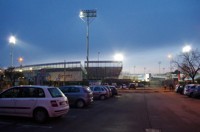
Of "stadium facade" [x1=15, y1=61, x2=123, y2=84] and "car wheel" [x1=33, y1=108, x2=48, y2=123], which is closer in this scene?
"car wheel" [x1=33, y1=108, x2=48, y2=123]

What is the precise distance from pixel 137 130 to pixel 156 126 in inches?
63.6

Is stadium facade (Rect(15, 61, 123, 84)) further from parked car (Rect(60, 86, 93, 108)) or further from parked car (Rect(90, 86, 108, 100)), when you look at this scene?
parked car (Rect(60, 86, 93, 108))

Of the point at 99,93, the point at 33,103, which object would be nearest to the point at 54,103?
the point at 33,103

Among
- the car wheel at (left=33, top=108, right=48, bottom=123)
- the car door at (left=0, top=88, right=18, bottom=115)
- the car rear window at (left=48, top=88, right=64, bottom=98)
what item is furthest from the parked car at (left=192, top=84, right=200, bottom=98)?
the car door at (left=0, top=88, right=18, bottom=115)

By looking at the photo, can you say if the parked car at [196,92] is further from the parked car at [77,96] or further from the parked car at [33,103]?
the parked car at [33,103]

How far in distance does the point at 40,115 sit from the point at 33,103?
2.04ft

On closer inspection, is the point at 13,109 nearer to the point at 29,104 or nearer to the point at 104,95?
the point at 29,104

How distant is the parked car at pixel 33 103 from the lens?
14.8 metres

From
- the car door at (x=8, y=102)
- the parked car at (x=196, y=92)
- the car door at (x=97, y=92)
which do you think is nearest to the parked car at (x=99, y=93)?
the car door at (x=97, y=92)

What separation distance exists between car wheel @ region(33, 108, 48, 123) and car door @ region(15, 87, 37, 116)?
0.26 m

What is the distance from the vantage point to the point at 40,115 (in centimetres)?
1492

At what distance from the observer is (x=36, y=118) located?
14.9 meters

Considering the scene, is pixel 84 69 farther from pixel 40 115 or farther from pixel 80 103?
pixel 40 115

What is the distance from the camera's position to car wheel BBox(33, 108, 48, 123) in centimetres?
1483
